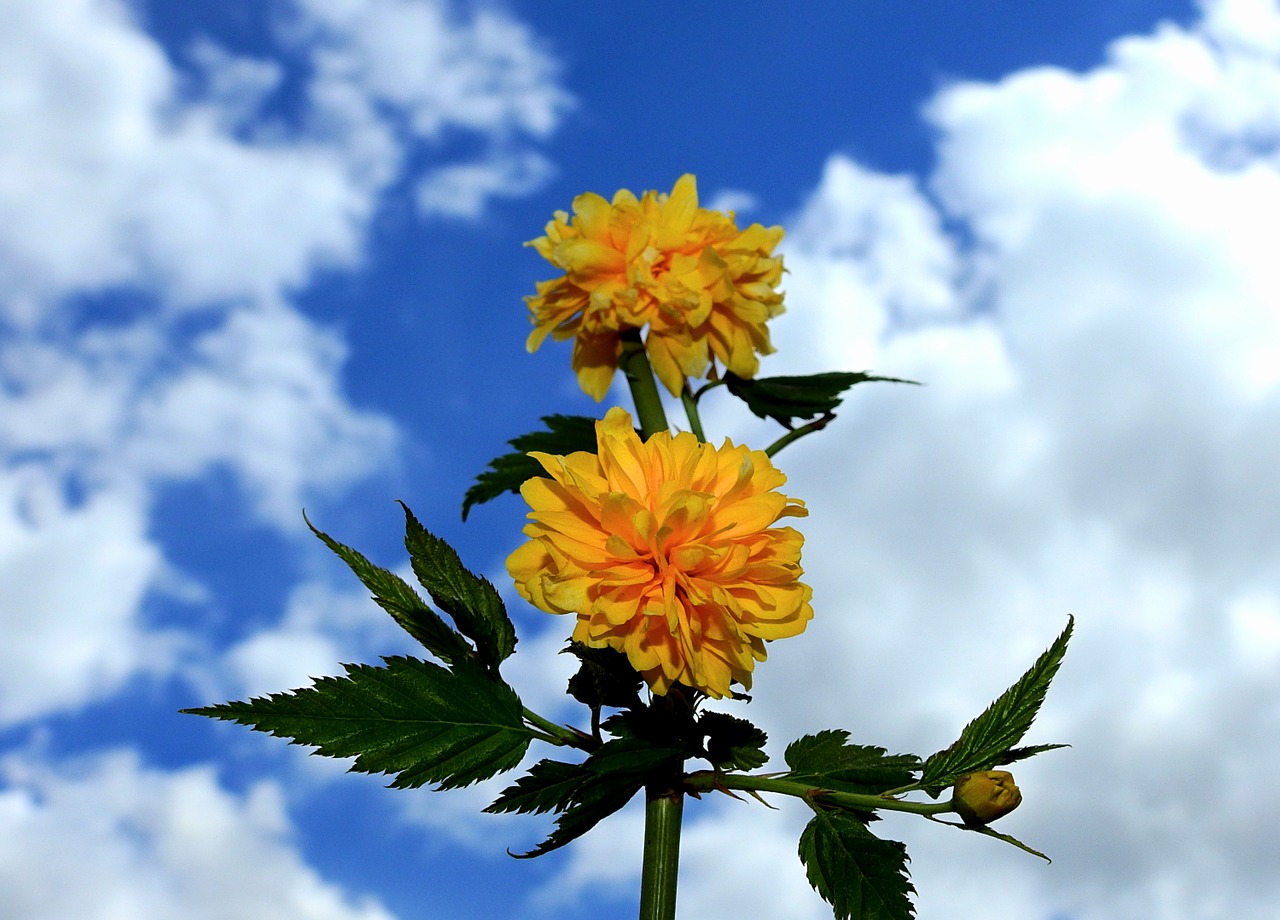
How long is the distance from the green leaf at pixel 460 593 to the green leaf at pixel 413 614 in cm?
2

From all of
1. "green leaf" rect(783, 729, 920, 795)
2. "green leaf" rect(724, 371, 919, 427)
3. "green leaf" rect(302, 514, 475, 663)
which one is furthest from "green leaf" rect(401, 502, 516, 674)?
"green leaf" rect(724, 371, 919, 427)

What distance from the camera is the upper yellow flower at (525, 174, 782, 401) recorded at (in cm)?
189

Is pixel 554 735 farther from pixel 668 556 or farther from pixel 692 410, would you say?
pixel 692 410

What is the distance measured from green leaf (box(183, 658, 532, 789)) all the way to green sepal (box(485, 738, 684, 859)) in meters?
0.06

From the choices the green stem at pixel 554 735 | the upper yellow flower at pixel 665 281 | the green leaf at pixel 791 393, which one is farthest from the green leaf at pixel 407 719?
the green leaf at pixel 791 393

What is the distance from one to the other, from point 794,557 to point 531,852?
1.66ft

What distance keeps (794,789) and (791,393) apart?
823 millimetres

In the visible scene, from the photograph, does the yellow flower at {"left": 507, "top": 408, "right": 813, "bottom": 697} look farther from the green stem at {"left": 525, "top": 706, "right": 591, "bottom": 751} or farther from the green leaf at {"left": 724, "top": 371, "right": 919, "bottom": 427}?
the green leaf at {"left": 724, "top": 371, "right": 919, "bottom": 427}

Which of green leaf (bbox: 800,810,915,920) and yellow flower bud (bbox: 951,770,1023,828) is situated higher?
yellow flower bud (bbox: 951,770,1023,828)

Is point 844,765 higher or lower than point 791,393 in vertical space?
lower

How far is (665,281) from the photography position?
1.89 metres

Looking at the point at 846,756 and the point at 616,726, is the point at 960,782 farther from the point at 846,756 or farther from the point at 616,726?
the point at 616,726

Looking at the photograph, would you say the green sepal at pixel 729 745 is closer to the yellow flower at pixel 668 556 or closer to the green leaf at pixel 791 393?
the yellow flower at pixel 668 556

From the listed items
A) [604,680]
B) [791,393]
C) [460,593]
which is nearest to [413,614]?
[460,593]
